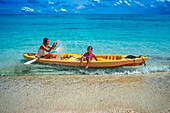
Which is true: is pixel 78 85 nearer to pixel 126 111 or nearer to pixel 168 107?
pixel 126 111

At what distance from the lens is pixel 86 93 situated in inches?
→ 175

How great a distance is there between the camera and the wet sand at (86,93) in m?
3.79

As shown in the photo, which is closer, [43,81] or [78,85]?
[78,85]

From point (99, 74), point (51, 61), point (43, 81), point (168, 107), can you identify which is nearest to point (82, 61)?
point (99, 74)

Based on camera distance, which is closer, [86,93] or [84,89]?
[86,93]

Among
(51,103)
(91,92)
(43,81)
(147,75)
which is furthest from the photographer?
(147,75)

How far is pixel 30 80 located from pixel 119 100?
3121 millimetres

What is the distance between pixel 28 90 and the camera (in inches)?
184

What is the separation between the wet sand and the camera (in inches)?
149

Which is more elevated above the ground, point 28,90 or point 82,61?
point 82,61

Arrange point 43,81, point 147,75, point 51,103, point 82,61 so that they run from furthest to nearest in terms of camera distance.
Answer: point 82,61, point 147,75, point 43,81, point 51,103

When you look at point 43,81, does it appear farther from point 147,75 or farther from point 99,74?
point 147,75

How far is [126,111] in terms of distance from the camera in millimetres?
3609

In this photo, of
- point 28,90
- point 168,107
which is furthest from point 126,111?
point 28,90
